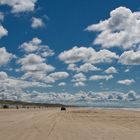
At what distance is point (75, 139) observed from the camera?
17.7 m

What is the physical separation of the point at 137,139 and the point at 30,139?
199 inches

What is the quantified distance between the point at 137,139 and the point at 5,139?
243 inches

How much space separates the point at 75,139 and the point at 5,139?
3185 millimetres

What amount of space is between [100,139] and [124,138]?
5.03ft

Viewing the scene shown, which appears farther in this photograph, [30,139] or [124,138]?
[124,138]

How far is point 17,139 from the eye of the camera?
1730 cm

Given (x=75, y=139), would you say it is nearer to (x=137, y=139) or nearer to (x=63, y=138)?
(x=63, y=138)

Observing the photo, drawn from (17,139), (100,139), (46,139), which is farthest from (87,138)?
(17,139)

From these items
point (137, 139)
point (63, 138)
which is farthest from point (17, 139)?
point (137, 139)

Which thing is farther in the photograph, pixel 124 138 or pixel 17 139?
pixel 124 138

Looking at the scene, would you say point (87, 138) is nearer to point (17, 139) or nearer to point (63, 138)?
point (63, 138)

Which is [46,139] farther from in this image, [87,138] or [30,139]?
[87,138]

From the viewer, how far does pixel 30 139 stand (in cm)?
1742

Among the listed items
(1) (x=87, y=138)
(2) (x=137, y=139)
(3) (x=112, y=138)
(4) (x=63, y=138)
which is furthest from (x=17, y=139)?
(2) (x=137, y=139)
